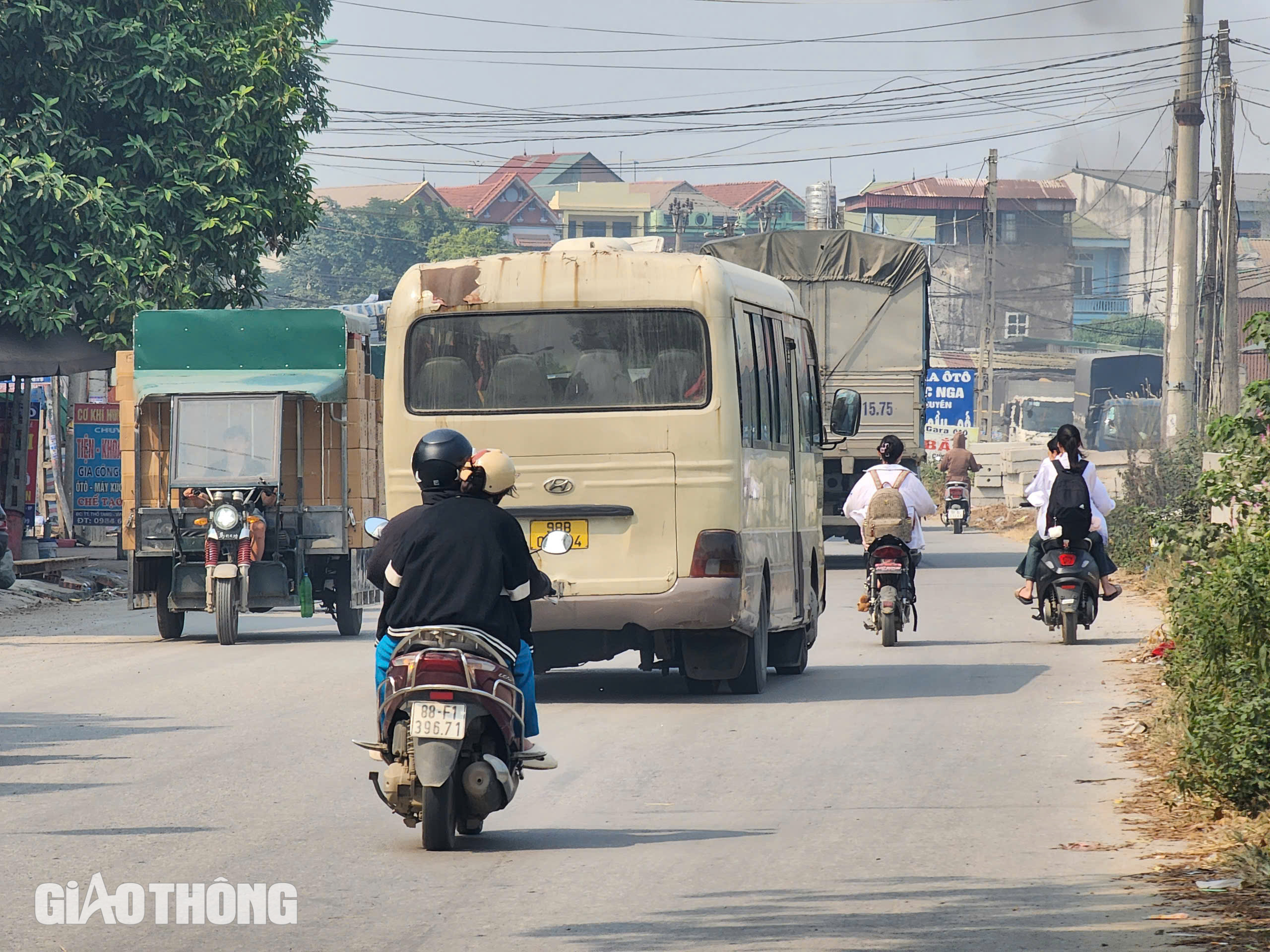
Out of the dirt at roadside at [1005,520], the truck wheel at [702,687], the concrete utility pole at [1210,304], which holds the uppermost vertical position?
the concrete utility pole at [1210,304]

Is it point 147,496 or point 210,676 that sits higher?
point 147,496

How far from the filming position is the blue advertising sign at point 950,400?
46281mm

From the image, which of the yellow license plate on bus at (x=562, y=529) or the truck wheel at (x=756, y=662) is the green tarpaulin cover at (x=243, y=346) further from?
the truck wheel at (x=756, y=662)

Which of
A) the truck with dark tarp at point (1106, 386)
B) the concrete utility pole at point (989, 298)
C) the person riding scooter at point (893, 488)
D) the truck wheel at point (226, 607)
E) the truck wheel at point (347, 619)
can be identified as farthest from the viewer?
the truck with dark tarp at point (1106, 386)

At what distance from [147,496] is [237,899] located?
42.3ft

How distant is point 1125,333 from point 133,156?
72.9 meters

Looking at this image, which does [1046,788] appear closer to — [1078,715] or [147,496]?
[1078,715]

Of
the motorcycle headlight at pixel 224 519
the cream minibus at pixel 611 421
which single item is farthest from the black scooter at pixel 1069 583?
the motorcycle headlight at pixel 224 519

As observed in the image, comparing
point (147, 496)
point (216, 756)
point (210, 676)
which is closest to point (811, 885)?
point (216, 756)

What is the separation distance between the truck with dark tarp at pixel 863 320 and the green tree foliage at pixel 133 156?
23.1ft

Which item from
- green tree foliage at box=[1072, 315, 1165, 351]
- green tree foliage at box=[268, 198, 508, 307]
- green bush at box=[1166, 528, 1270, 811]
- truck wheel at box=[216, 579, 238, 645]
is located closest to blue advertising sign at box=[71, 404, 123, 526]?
truck wheel at box=[216, 579, 238, 645]

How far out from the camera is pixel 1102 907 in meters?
6.50

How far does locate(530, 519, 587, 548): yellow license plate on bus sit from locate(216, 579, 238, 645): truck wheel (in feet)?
18.3

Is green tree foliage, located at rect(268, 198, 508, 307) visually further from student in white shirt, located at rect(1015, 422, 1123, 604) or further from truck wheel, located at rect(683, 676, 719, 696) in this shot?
truck wheel, located at rect(683, 676, 719, 696)
